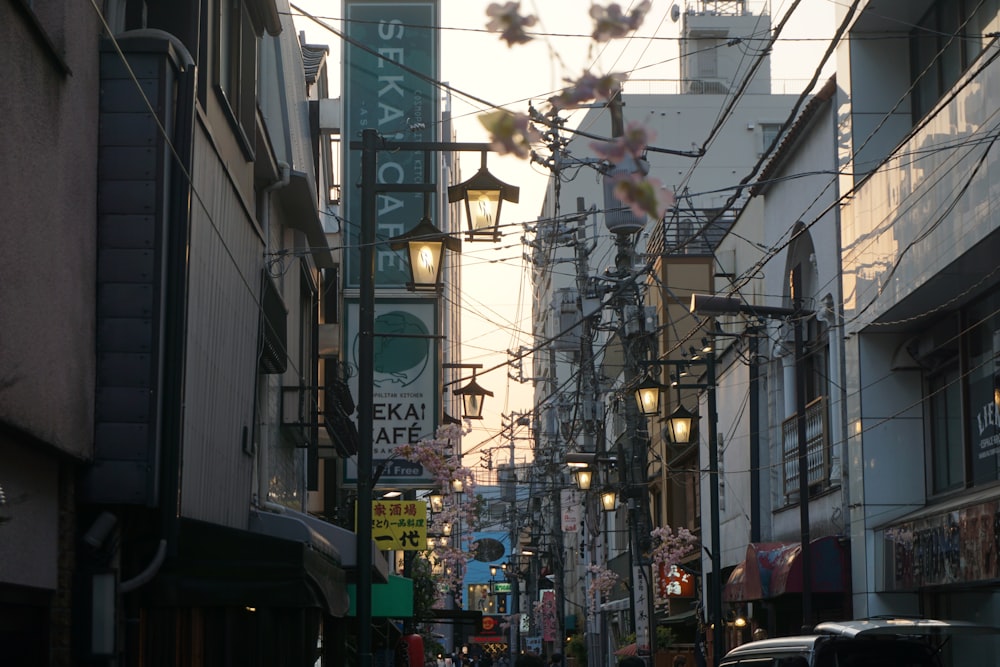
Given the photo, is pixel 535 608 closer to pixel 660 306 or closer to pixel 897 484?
pixel 660 306

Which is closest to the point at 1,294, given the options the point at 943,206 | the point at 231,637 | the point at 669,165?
the point at 231,637

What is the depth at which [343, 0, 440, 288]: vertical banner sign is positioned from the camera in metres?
25.6

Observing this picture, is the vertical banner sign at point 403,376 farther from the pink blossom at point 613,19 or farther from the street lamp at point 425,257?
the pink blossom at point 613,19

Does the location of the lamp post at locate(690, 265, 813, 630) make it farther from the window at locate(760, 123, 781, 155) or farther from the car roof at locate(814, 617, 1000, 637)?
the window at locate(760, 123, 781, 155)

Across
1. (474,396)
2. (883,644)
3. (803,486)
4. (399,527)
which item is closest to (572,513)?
(474,396)

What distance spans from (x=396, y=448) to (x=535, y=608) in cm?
5924

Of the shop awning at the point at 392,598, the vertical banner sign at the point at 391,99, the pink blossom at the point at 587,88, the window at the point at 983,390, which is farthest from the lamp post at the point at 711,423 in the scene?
the pink blossom at the point at 587,88

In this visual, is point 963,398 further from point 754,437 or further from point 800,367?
point 754,437

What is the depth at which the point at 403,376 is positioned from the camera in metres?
25.8

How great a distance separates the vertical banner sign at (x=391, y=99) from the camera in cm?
2556

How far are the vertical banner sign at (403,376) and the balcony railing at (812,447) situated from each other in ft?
24.0

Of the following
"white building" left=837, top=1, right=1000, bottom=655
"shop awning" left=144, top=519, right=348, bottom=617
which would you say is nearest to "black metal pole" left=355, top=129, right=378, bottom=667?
"shop awning" left=144, top=519, right=348, bottom=617

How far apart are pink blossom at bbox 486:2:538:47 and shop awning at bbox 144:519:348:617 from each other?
624 cm

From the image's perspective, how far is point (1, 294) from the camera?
23.2 feet
